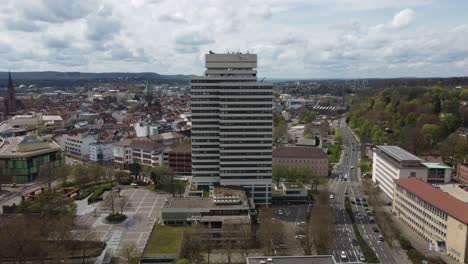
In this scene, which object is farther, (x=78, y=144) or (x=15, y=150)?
(x=78, y=144)

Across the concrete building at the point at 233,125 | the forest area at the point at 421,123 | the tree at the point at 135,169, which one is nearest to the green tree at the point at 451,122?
the forest area at the point at 421,123

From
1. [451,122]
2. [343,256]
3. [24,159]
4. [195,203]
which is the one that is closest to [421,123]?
[451,122]

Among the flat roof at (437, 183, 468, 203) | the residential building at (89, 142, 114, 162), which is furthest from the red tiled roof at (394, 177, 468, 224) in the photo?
the residential building at (89, 142, 114, 162)

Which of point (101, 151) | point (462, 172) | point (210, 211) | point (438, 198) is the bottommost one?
point (210, 211)

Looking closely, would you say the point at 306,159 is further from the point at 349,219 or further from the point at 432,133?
the point at 432,133

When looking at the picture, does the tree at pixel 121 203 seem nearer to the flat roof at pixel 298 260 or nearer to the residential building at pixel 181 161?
the residential building at pixel 181 161

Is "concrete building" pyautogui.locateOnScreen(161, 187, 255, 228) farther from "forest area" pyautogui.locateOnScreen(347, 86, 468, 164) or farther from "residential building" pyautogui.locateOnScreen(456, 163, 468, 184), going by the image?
"forest area" pyautogui.locateOnScreen(347, 86, 468, 164)
